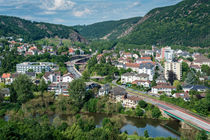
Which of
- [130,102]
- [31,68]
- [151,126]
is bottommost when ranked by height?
[151,126]

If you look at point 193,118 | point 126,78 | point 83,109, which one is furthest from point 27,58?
point 193,118

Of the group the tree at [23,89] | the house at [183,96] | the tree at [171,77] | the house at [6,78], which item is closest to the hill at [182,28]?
the tree at [171,77]

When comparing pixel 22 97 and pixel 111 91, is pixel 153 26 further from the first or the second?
pixel 22 97

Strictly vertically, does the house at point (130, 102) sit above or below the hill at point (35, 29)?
below

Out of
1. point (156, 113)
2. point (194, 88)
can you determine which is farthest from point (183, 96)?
point (156, 113)

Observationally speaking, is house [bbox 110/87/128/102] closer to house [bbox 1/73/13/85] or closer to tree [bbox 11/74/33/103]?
tree [bbox 11/74/33/103]

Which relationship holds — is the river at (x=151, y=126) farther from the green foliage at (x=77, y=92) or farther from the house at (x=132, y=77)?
the house at (x=132, y=77)

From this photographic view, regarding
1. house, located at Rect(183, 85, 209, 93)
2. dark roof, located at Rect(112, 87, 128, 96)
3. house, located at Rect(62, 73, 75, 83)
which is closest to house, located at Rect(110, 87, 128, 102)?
dark roof, located at Rect(112, 87, 128, 96)

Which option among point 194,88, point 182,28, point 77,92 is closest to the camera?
point 77,92

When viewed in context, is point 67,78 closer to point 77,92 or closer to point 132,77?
point 77,92
